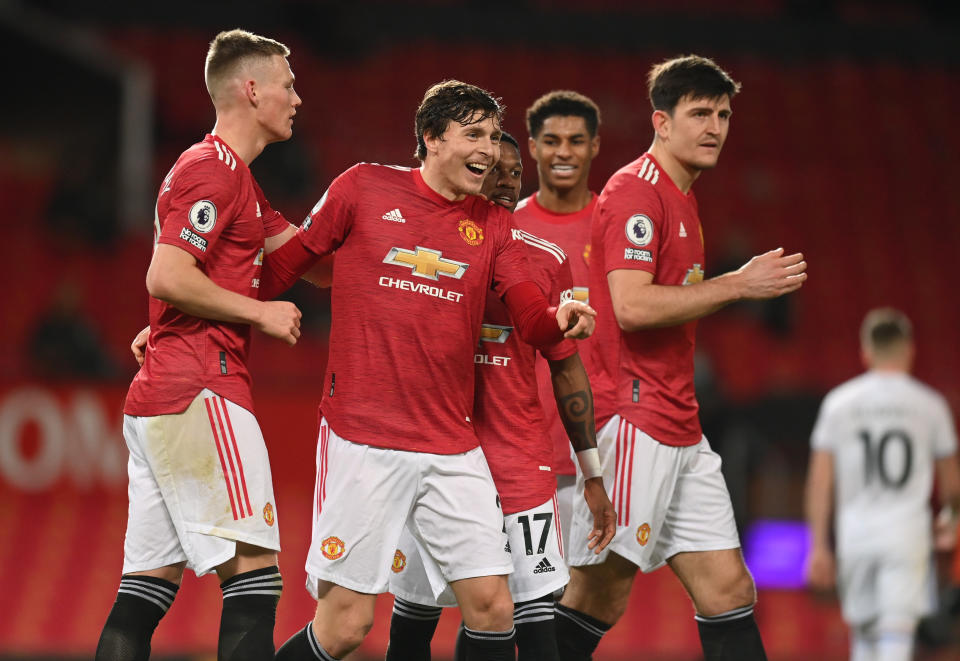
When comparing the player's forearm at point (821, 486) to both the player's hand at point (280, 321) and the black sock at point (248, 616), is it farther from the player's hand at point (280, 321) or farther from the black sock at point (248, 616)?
the player's hand at point (280, 321)

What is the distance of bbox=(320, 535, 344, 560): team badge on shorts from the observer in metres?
4.41

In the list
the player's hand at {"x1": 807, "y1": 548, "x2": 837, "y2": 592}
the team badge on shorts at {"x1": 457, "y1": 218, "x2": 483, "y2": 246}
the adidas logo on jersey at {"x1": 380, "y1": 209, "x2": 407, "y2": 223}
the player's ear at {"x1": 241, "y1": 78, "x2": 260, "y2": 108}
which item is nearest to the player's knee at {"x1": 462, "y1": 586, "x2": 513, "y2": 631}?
the team badge on shorts at {"x1": 457, "y1": 218, "x2": 483, "y2": 246}

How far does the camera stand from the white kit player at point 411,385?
4410 mm

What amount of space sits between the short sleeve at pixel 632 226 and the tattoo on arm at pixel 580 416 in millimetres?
536

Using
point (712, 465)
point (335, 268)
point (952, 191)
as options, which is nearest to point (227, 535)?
point (335, 268)

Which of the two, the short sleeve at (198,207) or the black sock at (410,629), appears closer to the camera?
the short sleeve at (198,207)

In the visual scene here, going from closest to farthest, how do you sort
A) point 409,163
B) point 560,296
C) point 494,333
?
point 494,333 → point 560,296 → point 409,163

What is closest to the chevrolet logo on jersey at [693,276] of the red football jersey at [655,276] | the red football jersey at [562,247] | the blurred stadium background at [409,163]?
the red football jersey at [655,276]

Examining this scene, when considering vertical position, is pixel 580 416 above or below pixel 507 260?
below

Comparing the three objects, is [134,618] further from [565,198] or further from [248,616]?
[565,198]

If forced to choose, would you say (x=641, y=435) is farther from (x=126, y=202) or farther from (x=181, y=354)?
(x=126, y=202)

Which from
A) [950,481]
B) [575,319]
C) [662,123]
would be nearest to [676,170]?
[662,123]

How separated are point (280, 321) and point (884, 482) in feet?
15.8

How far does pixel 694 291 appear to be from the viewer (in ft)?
15.7
